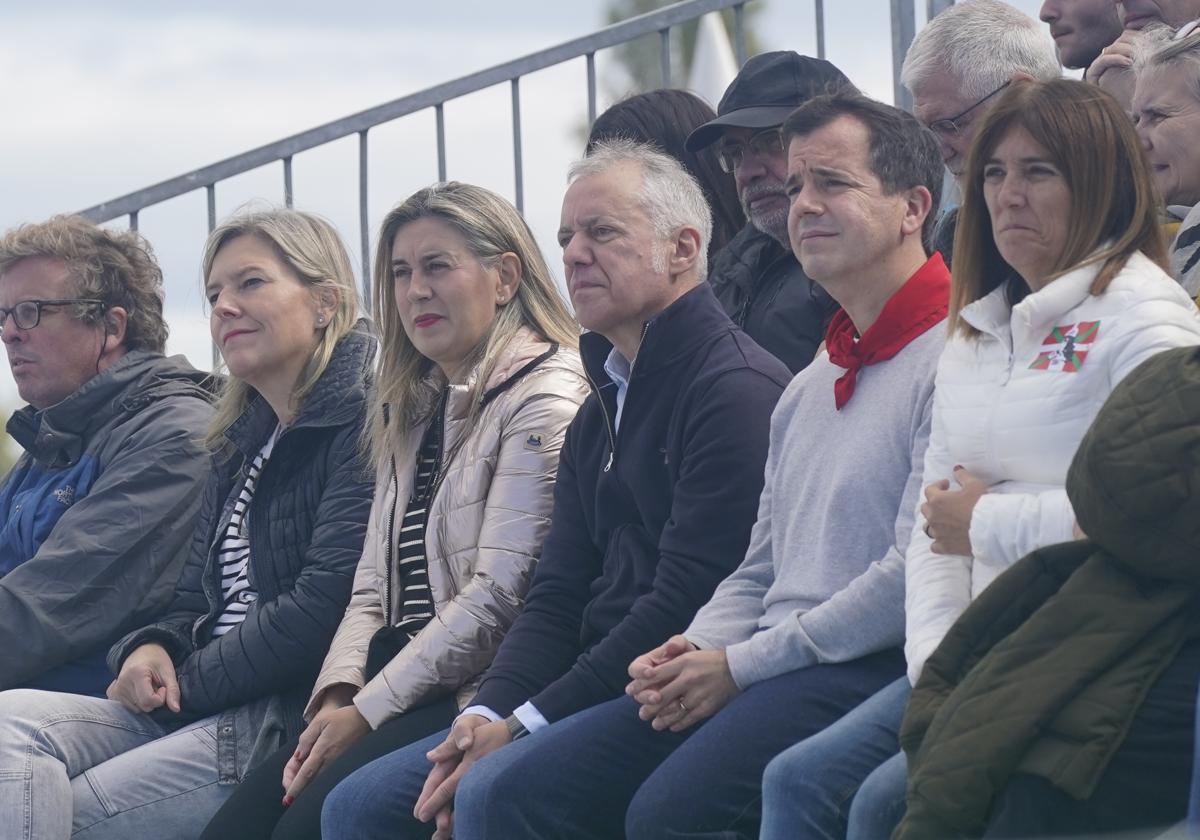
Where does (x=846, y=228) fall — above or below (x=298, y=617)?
above

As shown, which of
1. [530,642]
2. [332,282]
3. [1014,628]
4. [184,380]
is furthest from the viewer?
[184,380]

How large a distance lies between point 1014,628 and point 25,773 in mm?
2545

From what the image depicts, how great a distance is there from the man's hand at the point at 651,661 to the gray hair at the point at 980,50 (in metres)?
1.65

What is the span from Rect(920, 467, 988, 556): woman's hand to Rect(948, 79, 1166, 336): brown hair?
0.29 m

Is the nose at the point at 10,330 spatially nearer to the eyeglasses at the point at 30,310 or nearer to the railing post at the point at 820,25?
the eyeglasses at the point at 30,310

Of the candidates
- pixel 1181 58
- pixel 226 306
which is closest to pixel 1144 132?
pixel 1181 58

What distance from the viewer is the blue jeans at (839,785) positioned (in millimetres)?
2617

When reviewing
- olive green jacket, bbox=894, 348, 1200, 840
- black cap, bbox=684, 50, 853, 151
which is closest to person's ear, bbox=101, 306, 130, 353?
black cap, bbox=684, 50, 853, 151

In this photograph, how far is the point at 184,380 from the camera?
506 cm

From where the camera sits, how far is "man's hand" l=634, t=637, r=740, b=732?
3.16 m

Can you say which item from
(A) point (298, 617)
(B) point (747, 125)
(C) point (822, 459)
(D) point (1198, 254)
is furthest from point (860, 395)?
(A) point (298, 617)

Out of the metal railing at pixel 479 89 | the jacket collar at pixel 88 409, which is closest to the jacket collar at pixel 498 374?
the jacket collar at pixel 88 409

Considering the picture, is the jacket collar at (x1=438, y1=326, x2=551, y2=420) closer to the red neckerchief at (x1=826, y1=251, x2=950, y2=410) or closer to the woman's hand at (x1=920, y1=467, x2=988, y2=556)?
the red neckerchief at (x1=826, y1=251, x2=950, y2=410)

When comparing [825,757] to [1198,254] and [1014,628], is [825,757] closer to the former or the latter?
[1014,628]
